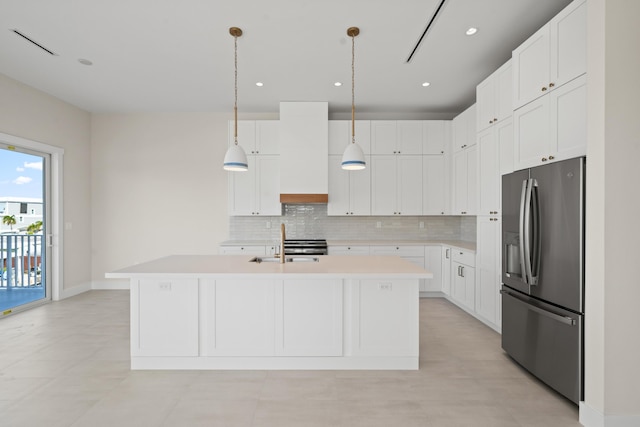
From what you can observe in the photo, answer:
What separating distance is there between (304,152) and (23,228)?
433 cm

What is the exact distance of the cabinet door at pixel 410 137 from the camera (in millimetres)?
5188

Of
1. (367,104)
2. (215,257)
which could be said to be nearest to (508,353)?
(215,257)

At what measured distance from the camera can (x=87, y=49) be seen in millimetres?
3426

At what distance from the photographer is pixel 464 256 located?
4.28m

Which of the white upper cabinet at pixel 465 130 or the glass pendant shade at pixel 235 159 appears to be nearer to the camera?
the glass pendant shade at pixel 235 159

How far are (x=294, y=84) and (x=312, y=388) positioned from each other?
369 centimetres

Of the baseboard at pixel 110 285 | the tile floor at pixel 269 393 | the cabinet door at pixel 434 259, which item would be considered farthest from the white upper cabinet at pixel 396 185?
the baseboard at pixel 110 285

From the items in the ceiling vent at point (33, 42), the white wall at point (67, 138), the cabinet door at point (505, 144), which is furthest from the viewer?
the white wall at point (67, 138)

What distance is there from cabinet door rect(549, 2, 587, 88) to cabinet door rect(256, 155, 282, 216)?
374cm

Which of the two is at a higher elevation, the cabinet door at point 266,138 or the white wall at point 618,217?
the cabinet door at point 266,138

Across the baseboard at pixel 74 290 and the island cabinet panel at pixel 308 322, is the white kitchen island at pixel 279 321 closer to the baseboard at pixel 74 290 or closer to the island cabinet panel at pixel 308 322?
the island cabinet panel at pixel 308 322

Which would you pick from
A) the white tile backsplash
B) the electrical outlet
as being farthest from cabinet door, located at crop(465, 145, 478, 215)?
the electrical outlet

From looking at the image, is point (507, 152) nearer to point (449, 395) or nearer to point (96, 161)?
point (449, 395)

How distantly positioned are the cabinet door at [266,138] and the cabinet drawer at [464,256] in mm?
3175
